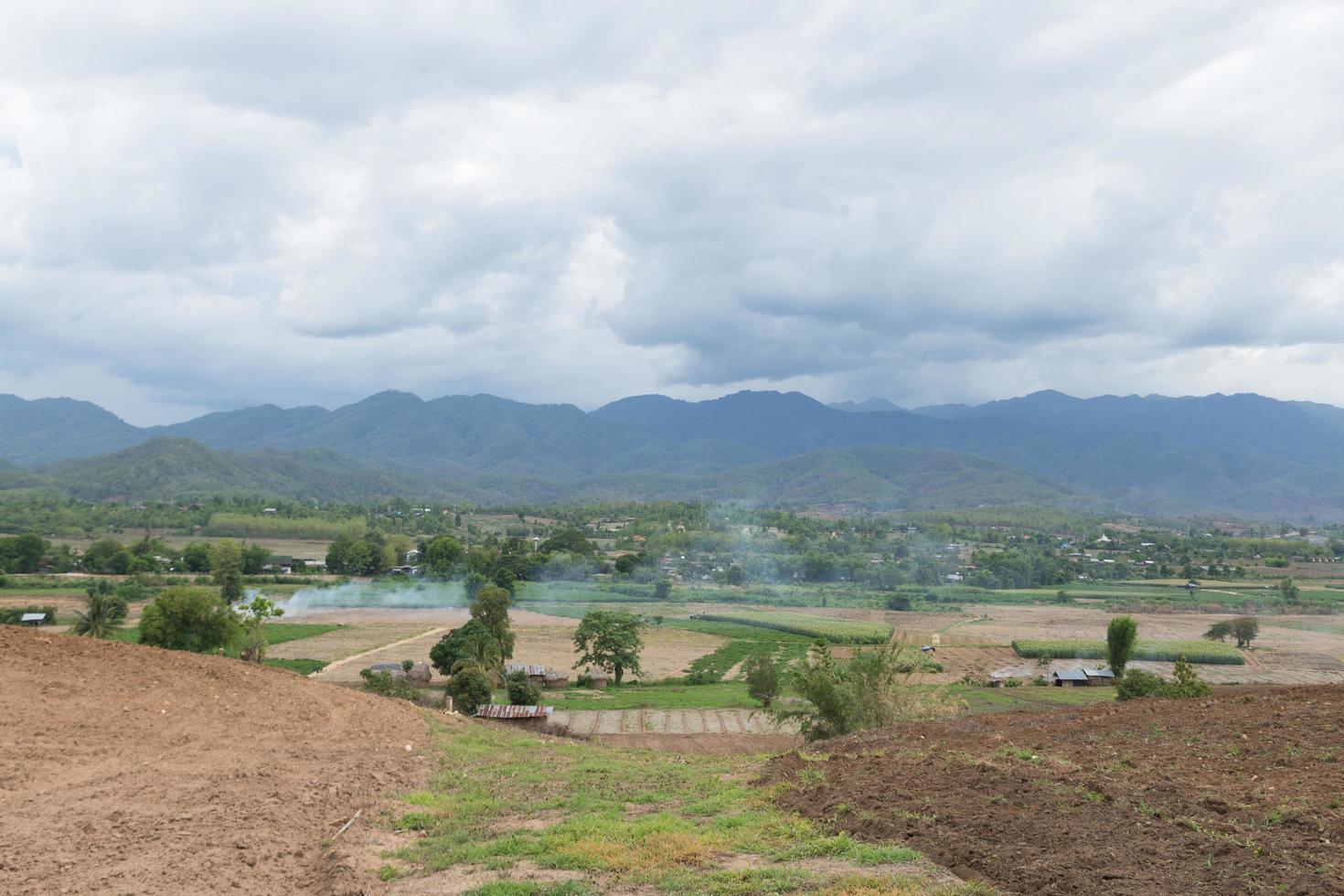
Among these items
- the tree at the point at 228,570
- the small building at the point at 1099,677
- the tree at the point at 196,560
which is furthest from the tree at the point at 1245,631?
the tree at the point at 196,560

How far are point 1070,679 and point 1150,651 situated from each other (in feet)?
54.6

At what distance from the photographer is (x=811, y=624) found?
88.9 meters

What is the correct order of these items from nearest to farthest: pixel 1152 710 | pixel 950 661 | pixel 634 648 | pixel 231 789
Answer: pixel 231 789 < pixel 1152 710 < pixel 634 648 < pixel 950 661

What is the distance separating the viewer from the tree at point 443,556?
120 m

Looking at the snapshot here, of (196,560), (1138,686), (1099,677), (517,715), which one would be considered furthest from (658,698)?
(196,560)

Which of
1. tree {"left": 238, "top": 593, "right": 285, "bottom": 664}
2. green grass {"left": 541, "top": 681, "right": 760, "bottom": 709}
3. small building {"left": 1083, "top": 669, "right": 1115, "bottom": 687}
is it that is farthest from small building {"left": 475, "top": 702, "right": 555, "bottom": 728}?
small building {"left": 1083, "top": 669, "right": 1115, "bottom": 687}

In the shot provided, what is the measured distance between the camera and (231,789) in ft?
44.5

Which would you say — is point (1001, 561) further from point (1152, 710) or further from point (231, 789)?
point (231, 789)

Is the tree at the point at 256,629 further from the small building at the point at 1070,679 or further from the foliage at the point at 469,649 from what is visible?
the small building at the point at 1070,679

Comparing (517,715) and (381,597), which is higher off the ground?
(517,715)

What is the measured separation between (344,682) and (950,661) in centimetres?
4486

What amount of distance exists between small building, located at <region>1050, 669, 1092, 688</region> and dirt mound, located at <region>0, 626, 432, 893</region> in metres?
48.8

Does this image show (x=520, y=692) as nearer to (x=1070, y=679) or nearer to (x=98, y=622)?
(x=98, y=622)

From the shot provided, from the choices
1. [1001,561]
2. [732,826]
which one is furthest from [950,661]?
[1001,561]
